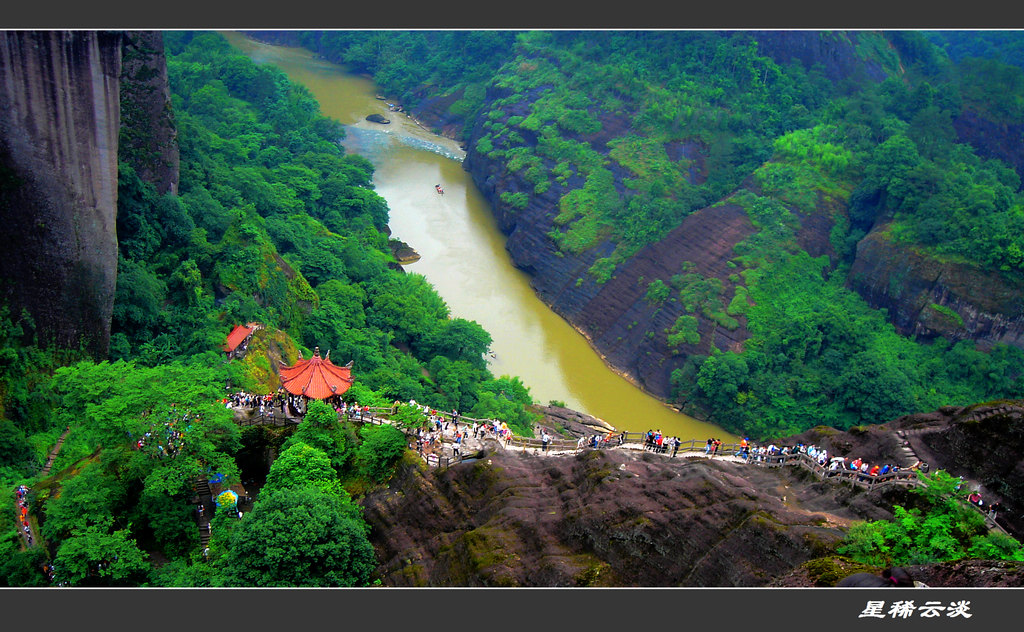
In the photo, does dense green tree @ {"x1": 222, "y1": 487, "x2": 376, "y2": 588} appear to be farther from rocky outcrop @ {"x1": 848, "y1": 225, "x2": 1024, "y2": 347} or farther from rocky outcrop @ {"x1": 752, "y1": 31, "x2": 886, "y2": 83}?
rocky outcrop @ {"x1": 752, "y1": 31, "x2": 886, "y2": 83}

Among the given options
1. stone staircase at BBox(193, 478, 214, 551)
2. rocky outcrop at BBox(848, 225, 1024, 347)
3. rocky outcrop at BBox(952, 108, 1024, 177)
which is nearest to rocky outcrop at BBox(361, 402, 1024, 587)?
stone staircase at BBox(193, 478, 214, 551)

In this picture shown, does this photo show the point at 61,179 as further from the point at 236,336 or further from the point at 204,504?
the point at 204,504

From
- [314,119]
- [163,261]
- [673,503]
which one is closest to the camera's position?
[673,503]

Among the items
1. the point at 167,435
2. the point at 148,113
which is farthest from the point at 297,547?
the point at 148,113

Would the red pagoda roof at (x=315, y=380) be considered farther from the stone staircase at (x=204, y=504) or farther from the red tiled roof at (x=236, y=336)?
the red tiled roof at (x=236, y=336)

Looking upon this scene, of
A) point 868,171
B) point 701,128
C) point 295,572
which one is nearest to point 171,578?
point 295,572

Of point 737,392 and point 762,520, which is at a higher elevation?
point 762,520

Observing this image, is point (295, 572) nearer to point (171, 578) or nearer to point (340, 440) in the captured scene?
point (171, 578)
